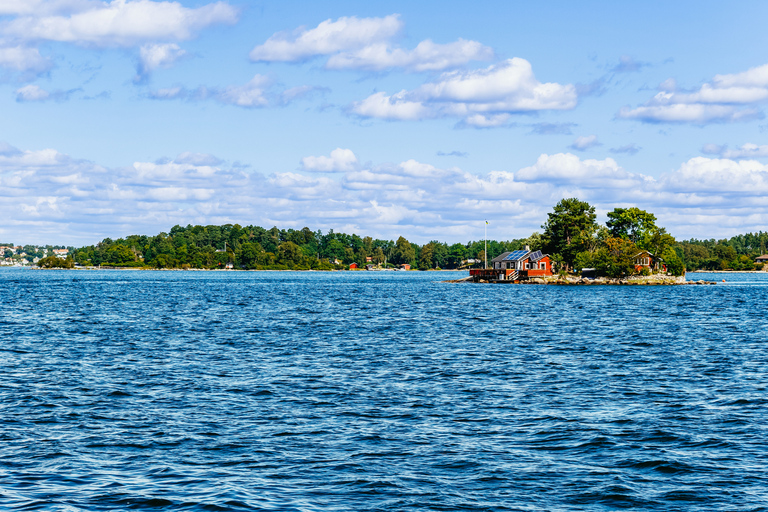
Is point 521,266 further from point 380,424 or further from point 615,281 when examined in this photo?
point 380,424

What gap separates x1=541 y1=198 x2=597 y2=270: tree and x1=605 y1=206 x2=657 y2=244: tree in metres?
8.00

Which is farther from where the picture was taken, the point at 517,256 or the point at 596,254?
the point at 517,256

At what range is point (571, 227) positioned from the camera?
525ft

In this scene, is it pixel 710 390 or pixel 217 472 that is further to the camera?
pixel 710 390

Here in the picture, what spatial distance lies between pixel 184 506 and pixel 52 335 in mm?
35733

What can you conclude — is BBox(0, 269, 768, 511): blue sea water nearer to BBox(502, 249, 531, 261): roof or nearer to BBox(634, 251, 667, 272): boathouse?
BBox(634, 251, 667, 272): boathouse

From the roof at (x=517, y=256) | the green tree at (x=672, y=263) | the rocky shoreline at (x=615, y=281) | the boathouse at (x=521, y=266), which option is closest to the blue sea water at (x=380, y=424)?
the rocky shoreline at (x=615, y=281)

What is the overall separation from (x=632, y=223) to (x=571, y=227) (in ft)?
52.4

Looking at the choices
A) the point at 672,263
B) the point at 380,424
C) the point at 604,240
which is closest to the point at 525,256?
the point at 604,240

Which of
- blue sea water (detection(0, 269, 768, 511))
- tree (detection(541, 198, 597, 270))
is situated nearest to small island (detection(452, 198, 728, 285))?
tree (detection(541, 198, 597, 270))

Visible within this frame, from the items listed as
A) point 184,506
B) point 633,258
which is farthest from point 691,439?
point 633,258

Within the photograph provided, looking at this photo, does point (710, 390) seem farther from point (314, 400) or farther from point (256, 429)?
point (256, 429)

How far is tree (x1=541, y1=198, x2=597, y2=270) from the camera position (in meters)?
159

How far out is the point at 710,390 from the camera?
87.7 ft
